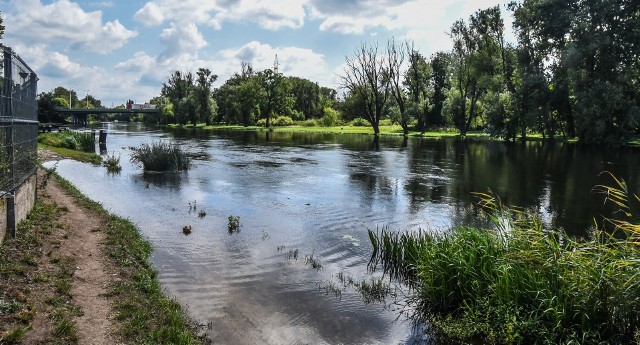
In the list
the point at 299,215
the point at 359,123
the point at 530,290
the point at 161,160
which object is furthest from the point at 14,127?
the point at 359,123

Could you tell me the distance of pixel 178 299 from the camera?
9.30 meters

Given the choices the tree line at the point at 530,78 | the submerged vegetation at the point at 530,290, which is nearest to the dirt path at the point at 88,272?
the submerged vegetation at the point at 530,290

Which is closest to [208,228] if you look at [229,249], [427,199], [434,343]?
[229,249]

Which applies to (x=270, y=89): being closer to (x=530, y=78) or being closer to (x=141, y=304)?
(x=530, y=78)

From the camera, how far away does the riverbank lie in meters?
6.76

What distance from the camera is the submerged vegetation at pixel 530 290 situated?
274 inches

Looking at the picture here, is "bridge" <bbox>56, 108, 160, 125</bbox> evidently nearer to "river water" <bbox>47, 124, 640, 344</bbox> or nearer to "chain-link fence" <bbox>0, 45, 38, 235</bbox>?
"river water" <bbox>47, 124, 640, 344</bbox>

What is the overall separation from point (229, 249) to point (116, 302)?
4.99 m

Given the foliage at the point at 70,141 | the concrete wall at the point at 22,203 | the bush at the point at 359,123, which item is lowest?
the concrete wall at the point at 22,203

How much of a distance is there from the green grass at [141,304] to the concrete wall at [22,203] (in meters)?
2.05

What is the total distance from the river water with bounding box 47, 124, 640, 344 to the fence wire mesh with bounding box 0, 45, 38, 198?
145 inches

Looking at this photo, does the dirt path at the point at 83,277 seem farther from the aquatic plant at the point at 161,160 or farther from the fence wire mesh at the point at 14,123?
the aquatic plant at the point at 161,160

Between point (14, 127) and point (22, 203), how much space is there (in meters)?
1.84

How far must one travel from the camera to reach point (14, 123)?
10969mm
